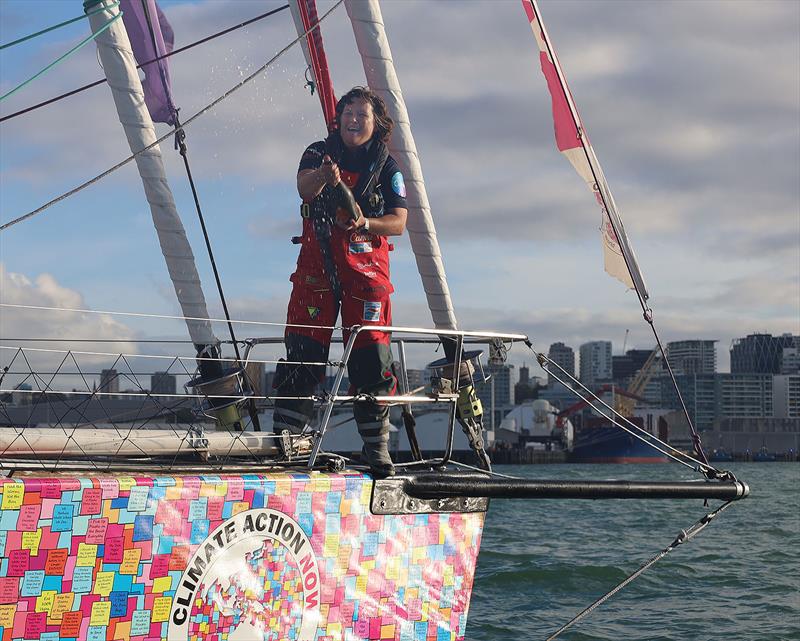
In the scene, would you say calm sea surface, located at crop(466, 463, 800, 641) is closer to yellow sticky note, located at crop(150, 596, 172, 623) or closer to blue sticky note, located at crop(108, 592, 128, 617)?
yellow sticky note, located at crop(150, 596, 172, 623)

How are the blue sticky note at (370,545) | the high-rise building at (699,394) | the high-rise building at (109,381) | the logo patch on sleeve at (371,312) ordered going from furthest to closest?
the high-rise building at (699,394)
the logo patch on sleeve at (371,312)
the blue sticky note at (370,545)
the high-rise building at (109,381)

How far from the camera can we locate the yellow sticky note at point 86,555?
5289 mm

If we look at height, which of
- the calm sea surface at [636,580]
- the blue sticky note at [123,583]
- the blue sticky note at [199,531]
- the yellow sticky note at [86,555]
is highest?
the blue sticky note at [199,531]

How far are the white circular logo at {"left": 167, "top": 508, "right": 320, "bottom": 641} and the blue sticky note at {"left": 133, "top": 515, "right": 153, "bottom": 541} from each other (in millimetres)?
293

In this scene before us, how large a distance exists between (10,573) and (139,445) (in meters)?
1.59

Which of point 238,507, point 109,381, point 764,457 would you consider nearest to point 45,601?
point 238,507

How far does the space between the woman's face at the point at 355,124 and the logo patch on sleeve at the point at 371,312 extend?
117cm

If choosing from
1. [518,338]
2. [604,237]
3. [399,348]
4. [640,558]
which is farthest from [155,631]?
[640,558]

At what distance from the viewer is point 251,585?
597cm

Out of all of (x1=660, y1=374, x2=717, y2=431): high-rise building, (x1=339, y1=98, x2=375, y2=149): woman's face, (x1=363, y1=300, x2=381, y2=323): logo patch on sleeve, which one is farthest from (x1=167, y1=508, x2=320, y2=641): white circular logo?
(x1=660, y1=374, x2=717, y2=431): high-rise building

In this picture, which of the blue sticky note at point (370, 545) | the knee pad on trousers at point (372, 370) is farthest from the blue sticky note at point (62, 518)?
the knee pad on trousers at point (372, 370)

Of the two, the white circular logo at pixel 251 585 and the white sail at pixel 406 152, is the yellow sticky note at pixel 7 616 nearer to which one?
the white circular logo at pixel 251 585

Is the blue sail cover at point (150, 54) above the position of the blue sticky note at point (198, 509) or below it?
above

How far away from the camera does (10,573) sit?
5098 millimetres
